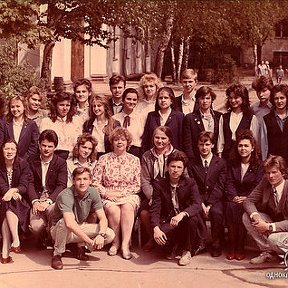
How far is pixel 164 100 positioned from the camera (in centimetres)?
466

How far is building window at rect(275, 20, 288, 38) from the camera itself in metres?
4.28

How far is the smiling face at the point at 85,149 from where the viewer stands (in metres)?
4.41

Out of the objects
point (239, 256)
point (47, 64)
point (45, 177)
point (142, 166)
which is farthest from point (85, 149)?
point (47, 64)

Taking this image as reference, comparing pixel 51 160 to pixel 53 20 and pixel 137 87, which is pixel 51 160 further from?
pixel 53 20

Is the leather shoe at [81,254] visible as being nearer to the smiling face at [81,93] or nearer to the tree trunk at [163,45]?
the smiling face at [81,93]

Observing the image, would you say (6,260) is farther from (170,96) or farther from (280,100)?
(280,100)

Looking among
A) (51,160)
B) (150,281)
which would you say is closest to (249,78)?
(51,160)

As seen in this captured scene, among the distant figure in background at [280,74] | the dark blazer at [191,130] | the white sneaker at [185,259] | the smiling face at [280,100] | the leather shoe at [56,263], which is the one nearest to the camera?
the leather shoe at [56,263]

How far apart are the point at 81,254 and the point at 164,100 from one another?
4.31 ft

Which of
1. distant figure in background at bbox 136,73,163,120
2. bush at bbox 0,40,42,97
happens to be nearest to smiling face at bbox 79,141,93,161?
distant figure in background at bbox 136,73,163,120

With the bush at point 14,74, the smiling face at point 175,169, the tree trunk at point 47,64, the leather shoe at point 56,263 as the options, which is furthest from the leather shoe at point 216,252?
the bush at point 14,74

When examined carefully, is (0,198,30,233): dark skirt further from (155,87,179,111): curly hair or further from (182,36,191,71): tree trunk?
(182,36,191,71): tree trunk

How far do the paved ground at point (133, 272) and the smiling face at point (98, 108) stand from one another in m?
1.07

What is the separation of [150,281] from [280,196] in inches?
42.1
